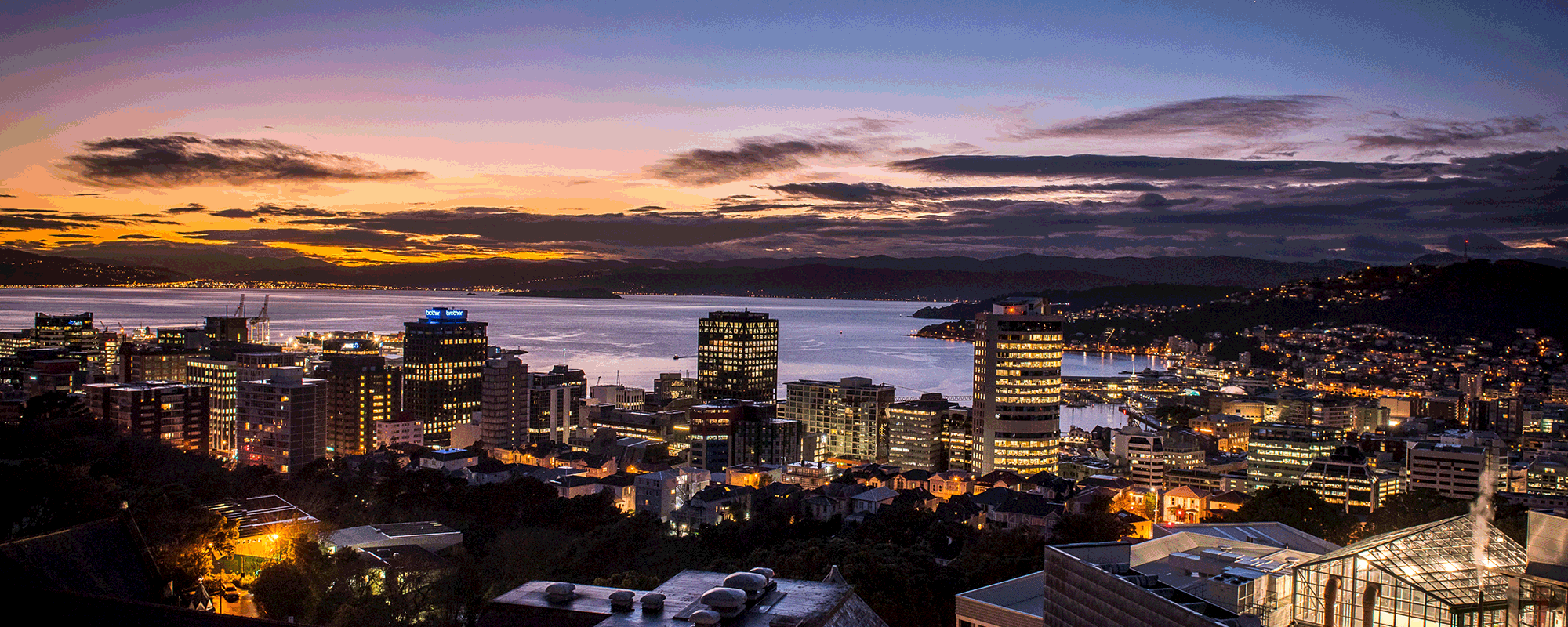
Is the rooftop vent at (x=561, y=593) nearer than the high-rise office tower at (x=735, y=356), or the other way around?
the rooftop vent at (x=561, y=593)

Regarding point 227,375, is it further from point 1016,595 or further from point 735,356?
point 1016,595

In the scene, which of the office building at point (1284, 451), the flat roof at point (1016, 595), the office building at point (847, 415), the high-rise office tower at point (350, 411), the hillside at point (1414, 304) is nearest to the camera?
the flat roof at point (1016, 595)

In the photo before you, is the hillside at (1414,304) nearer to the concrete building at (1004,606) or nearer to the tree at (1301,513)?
the tree at (1301,513)

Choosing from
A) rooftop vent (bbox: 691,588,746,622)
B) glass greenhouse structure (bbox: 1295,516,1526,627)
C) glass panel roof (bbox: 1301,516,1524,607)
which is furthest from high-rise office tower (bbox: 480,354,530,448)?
glass panel roof (bbox: 1301,516,1524,607)

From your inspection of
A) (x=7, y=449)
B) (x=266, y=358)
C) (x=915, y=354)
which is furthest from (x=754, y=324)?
(x=7, y=449)

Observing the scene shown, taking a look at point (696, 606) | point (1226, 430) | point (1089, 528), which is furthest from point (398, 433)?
point (696, 606)

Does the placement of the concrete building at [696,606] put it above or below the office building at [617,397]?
above

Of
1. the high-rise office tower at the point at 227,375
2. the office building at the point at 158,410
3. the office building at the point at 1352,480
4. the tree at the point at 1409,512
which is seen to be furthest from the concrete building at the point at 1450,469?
the high-rise office tower at the point at 227,375
